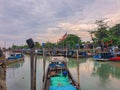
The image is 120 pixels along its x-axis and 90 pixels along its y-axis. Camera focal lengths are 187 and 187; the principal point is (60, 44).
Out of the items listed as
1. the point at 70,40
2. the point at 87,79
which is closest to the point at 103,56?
the point at 87,79

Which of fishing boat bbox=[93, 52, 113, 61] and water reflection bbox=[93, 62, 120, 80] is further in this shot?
fishing boat bbox=[93, 52, 113, 61]

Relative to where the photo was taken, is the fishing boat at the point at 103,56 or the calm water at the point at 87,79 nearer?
the calm water at the point at 87,79

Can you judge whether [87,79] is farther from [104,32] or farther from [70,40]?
[70,40]

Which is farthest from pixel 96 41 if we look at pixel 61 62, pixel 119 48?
pixel 61 62

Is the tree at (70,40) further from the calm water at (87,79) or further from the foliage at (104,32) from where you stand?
the calm water at (87,79)

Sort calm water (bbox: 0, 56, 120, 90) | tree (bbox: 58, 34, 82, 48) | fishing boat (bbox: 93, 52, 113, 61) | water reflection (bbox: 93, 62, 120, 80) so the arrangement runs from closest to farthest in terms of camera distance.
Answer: calm water (bbox: 0, 56, 120, 90) → water reflection (bbox: 93, 62, 120, 80) → fishing boat (bbox: 93, 52, 113, 61) → tree (bbox: 58, 34, 82, 48)

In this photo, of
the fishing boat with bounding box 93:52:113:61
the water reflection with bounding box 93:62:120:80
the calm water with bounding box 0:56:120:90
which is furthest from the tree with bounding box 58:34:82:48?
the calm water with bounding box 0:56:120:90

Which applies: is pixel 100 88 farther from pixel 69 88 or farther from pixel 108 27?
pixel 108 27

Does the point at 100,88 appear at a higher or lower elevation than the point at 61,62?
lower

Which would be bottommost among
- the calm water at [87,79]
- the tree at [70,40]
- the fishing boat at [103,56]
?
the calm water at [87,79]

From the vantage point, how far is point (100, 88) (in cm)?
1800

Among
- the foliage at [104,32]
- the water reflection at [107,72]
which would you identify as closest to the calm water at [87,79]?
the water reflection at [107,72]

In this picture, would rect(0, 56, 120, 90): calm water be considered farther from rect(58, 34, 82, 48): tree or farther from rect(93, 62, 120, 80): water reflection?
rect(58, 34, 82, 48): tree

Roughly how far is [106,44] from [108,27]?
1288 cm
